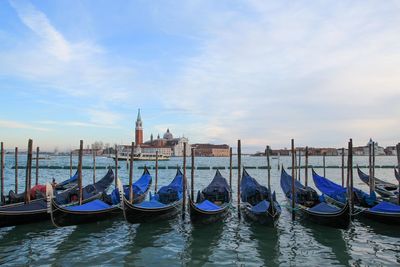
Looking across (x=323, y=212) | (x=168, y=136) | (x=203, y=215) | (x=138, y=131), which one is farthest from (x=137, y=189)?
(x=168, y=136)

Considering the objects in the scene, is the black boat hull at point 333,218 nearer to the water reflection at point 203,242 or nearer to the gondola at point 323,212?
the gondola at point 323,212

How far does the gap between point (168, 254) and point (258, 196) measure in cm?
502

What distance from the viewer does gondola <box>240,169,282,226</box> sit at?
8789 millimetres

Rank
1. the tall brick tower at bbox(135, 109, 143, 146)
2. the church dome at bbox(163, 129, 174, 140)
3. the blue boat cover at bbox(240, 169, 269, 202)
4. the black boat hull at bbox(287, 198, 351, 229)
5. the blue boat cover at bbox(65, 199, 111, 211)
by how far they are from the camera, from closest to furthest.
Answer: the black boat hull at bbox(287, 198, 351, 229), the blue boat cover at bbox(65, 199, 111, 211), the blue boat cover at bbox(240, 169, 269, 202), the tall brick tower at bbox(135, 109, 143, 146), the church dome at bbox(163, 129, 174, 140)

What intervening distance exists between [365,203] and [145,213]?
269 inches

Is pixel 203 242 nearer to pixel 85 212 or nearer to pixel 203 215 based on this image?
pixel 203 215

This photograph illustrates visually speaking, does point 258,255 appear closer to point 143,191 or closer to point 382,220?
point 382,220

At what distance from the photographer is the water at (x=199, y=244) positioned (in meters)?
6.62

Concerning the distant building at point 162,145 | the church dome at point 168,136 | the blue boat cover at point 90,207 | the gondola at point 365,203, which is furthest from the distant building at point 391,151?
the blue boat cover at point 90,207

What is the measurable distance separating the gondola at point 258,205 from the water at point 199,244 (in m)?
0.26

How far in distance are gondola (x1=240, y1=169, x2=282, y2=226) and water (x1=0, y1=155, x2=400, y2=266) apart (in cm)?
26

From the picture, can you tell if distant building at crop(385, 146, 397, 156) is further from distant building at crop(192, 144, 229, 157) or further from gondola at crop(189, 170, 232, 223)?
gondola at crop(189, 170, 232, 223)

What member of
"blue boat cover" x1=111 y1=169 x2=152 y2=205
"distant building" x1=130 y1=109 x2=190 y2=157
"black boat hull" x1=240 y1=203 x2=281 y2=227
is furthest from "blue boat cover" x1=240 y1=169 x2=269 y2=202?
"distant building" x1=130 y1=109 x2=190 y2=157

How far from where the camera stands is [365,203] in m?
10.6
